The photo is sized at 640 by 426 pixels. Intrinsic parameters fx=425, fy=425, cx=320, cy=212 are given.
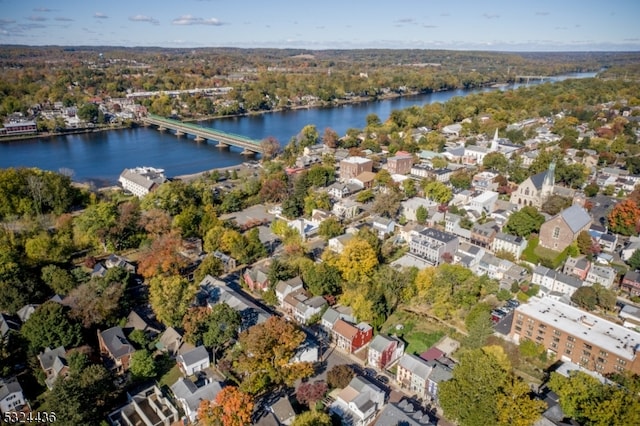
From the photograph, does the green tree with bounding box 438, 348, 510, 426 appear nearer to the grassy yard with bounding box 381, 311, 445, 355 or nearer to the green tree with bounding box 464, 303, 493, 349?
the green tree with bounding box 464, 303, 493, 349

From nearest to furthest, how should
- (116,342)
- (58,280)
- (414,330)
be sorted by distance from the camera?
1. (116,342)
2. (414,330)
3. (58,280)

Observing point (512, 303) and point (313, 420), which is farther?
point (512, 303)

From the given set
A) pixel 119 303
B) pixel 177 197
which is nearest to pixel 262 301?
pixel 119 303

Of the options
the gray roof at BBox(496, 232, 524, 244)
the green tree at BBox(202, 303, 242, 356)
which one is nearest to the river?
the green tree at BBox(202, 303, 242, 356)

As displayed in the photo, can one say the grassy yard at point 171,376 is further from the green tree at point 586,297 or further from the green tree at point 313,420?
the green tree at point 586,297

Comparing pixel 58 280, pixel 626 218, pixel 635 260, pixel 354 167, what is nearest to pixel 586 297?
pixel 635 260

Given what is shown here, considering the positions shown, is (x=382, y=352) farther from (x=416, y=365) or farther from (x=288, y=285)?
(x=288, y=285)

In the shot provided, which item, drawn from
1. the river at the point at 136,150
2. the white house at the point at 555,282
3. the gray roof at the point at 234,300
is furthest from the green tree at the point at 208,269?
the river at the point at 136,150
